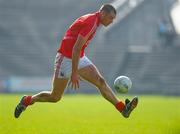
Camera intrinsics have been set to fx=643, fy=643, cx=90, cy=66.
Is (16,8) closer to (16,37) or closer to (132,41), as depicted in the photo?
(16,37)

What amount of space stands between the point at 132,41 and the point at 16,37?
8239mm

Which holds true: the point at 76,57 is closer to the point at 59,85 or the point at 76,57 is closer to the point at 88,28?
the point at 88,28

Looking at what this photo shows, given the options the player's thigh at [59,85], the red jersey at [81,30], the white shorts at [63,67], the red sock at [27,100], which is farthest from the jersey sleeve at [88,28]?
the red sock at [27,100]

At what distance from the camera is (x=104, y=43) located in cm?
4444

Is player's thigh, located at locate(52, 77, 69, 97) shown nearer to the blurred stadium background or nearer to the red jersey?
the red jersey

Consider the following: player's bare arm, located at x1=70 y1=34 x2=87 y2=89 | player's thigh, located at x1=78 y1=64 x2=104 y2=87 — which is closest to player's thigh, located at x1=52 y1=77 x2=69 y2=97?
player's thigh, located at x1=78 y1=64 x2=104 y2=87

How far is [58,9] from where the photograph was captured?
50.1 metres

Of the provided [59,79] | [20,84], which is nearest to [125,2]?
[20,84]

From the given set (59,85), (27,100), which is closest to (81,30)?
(59,85)

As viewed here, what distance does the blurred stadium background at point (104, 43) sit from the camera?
1491 inches

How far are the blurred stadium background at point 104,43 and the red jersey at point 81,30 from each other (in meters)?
25.2

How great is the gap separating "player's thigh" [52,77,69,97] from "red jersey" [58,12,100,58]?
0.44 meters

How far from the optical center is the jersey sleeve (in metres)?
10.2

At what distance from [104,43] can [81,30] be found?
3417cm
